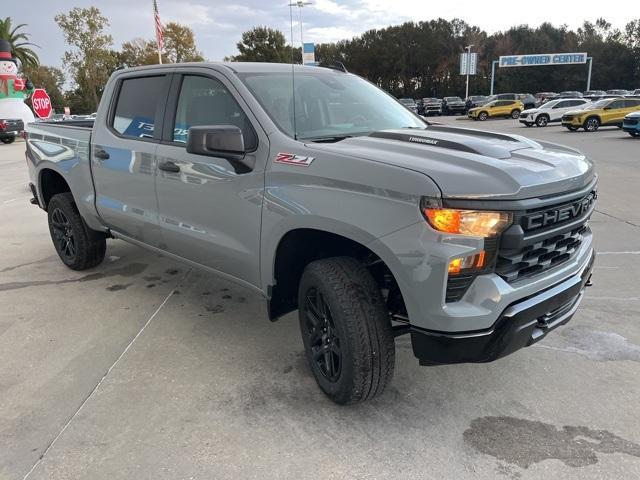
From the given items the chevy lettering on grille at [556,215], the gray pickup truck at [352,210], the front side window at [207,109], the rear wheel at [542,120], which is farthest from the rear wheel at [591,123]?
the front side window at [207,109]

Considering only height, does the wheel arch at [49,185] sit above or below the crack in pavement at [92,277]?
above

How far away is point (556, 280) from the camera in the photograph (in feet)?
8.33

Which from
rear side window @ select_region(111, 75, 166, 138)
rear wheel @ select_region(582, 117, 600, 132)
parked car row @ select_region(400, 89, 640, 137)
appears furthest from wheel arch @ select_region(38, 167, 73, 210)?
rear wheel @ select_region(582, 117, 600, 132)

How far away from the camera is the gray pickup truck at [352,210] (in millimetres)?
2252

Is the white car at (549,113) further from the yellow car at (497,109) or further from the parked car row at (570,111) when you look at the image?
the yellow car at (497,109)

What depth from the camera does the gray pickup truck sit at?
7.39 ft

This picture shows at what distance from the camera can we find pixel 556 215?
2453 mm

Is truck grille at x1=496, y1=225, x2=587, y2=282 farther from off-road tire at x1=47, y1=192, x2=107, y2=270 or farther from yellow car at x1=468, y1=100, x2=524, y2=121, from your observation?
yellow car at x1=468, y1=100, x2=524, y2=121

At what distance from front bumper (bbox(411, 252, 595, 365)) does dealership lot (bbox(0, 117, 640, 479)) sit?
52 centimetres

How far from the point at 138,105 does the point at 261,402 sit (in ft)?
8.14

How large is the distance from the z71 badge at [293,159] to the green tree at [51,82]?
62884 millimetres

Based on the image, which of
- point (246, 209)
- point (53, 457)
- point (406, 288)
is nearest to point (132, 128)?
point (246, 209)

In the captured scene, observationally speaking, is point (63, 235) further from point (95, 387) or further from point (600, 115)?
point (600, 115)

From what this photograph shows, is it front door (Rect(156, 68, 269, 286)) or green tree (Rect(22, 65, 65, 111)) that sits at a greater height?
green tree (Rect(22, 65, 65, 111))
